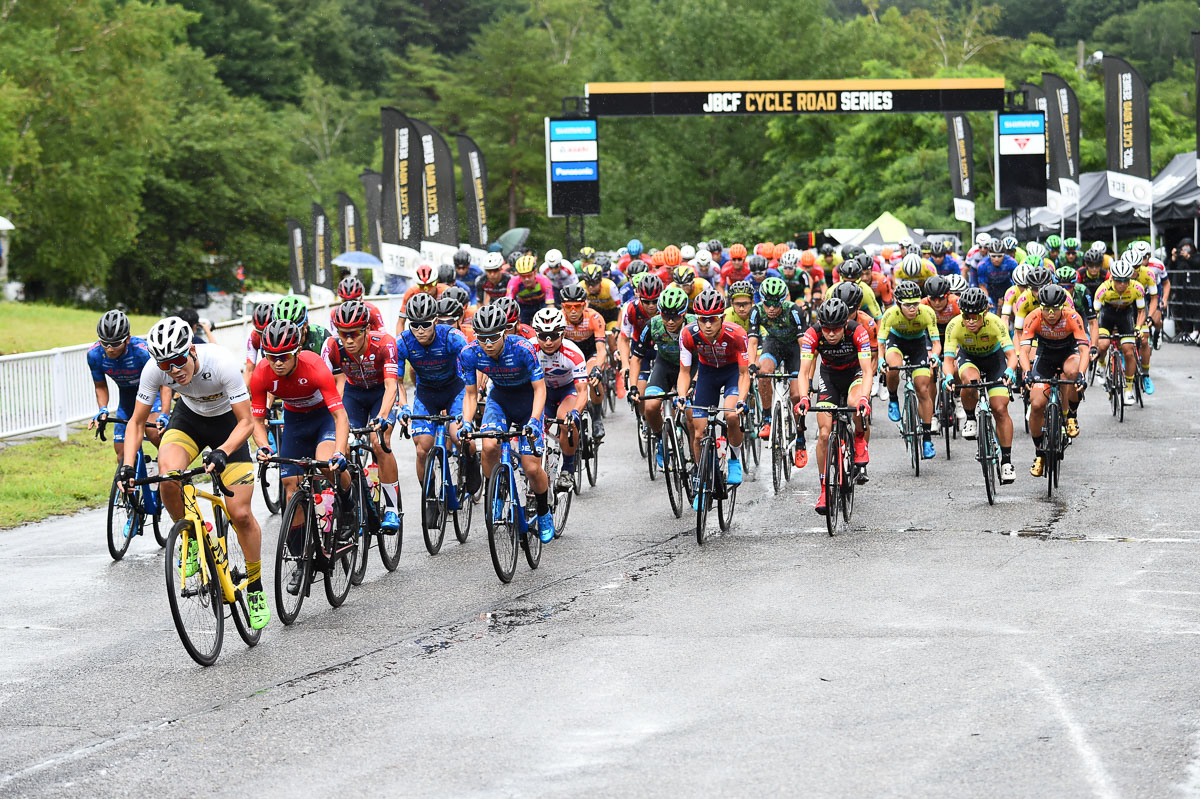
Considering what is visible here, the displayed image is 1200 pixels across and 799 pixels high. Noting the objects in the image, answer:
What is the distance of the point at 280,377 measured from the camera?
29.2 feet

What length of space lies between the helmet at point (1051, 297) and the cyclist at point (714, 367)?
288 centimetres

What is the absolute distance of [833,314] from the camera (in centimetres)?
1152

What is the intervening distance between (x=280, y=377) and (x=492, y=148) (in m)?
64.5

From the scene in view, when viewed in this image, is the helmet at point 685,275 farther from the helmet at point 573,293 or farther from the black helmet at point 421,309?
the black helmet at point 421,309

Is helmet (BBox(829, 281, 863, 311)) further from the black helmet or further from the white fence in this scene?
the white fence

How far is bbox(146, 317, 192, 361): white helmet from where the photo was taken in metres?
7.78

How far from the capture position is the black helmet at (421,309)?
35.5ft

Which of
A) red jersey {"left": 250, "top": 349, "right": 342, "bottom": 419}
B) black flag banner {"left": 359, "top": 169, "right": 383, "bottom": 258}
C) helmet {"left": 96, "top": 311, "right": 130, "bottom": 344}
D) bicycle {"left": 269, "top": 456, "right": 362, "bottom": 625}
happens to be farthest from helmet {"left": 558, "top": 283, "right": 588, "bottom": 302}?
black flag banner {"left": 359, "top": 169, "right": 383, "bottom": 258}

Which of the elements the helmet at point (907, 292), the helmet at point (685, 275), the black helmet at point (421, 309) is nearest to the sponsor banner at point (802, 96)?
the helmet at point (685, 275)

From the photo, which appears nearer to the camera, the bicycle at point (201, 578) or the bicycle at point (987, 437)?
the bicycle at point (201, 578)

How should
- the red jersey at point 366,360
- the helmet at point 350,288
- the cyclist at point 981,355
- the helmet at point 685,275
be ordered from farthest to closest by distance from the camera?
1. the helmet at point 685,275
2. the helmet at point 350,288
3. the cyclist at point 981,355
4. the red jersey at point 366,360

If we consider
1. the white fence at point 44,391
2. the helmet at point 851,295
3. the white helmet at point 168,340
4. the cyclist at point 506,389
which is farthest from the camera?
the white fence at point 44,391

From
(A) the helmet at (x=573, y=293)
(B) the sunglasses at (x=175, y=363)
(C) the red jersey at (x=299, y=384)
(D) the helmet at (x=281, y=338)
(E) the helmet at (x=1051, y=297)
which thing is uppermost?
(A) the helmet at (x=573, y=293)

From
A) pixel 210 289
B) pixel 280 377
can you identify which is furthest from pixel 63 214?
pixel 280 377
